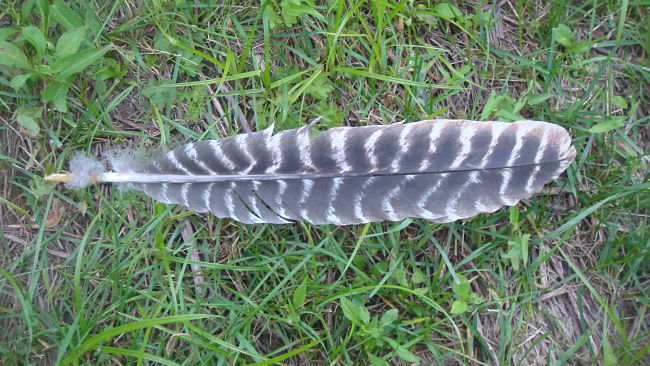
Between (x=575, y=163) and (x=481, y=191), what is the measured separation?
668 mm

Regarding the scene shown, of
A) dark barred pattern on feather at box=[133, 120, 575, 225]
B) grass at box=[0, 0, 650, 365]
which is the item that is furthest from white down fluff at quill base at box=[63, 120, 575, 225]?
grass at box=[0, 0, 650, 365]

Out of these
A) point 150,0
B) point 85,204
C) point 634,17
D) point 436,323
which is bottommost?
point 436,323

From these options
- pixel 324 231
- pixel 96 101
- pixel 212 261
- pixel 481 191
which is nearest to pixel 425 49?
pixel 481 191

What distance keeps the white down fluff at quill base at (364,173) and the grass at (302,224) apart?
0.18 meters

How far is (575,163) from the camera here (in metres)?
2.26

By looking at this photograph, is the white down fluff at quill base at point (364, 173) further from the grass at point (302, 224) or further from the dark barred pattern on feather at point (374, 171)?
the grass at point (302, 224)

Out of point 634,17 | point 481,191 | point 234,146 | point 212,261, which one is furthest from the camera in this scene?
point 634,17

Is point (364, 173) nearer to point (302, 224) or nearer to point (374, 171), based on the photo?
point (374, 171)

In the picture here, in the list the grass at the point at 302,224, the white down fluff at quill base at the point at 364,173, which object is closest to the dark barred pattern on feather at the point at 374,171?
the white down fluff at quill base at the point at 364,173

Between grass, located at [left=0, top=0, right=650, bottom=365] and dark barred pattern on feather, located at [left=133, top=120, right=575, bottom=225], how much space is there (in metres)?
0.19

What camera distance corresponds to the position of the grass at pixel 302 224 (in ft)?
6.90

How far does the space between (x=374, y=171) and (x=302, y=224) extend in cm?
44

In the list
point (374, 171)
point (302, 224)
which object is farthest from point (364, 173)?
point (302, 224)

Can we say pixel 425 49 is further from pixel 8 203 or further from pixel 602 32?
pixel 8 203
